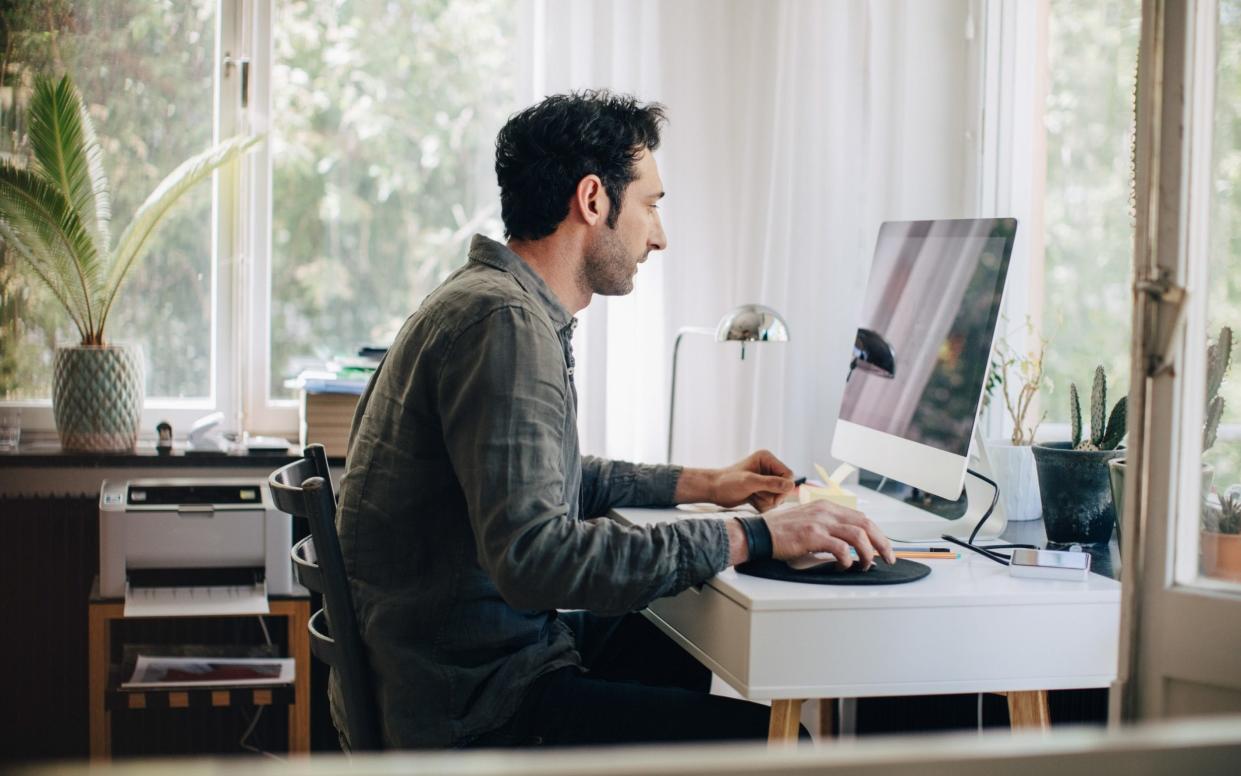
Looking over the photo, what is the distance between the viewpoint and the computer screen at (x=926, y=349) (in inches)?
71.0

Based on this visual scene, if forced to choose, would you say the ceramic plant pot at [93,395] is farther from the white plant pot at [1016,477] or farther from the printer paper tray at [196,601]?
the white plant pot at [1016,477]

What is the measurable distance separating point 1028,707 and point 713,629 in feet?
1.37

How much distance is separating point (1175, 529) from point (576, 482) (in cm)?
81

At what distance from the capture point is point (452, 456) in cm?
147

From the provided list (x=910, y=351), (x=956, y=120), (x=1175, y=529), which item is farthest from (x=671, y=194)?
(x=1175, y=529)

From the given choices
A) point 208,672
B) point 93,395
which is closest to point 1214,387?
point 208,672

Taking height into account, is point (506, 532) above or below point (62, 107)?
below

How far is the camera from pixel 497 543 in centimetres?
141

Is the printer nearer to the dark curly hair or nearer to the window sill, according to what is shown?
the window sill

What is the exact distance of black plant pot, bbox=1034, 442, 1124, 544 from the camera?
6.25 ft

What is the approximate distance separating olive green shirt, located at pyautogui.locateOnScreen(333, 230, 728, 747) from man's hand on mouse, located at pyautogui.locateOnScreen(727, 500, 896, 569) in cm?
4

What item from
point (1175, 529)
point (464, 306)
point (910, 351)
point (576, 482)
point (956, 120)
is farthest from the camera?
point (956, 120)

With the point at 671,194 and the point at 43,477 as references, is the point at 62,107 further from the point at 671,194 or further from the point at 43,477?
the point at 671,194

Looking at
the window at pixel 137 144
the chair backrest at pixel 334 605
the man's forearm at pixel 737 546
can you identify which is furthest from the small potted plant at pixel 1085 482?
the window at pixel 137 144
